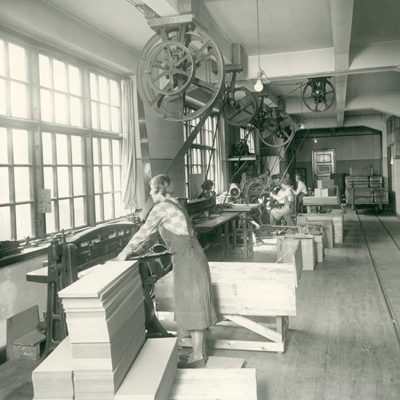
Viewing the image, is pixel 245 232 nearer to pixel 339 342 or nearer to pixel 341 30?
pixel 341 30

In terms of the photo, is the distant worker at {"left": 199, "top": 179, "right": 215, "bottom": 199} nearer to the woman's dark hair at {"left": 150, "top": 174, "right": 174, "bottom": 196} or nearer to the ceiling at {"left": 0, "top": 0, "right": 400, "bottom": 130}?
the ceiling at {"left": 0, "top": 0, "right": 400, "bottom": 130}

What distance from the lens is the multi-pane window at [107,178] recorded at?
5.59 m

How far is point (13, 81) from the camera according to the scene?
4113mm

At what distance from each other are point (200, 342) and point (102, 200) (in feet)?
9.69

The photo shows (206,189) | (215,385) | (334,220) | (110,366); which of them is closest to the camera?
(110,366)

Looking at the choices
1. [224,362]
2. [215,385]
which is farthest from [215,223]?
[215,385]

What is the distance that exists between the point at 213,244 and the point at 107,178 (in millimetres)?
2239

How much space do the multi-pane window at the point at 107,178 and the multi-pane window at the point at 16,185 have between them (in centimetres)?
125

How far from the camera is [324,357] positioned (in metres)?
3.32

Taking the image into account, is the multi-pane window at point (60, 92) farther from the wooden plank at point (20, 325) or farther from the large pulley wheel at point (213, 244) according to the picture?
the large pulley wheel at point (213, 244)

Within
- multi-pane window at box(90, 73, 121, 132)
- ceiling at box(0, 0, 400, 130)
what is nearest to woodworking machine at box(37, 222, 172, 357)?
ceiling at box(0, 0, 400, 130)

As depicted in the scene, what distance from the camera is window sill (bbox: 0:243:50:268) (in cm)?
361

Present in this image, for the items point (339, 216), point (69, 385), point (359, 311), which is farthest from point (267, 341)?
point (339, 216)

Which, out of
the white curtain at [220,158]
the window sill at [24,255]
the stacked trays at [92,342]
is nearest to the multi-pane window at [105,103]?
the window sill at [24,255]
